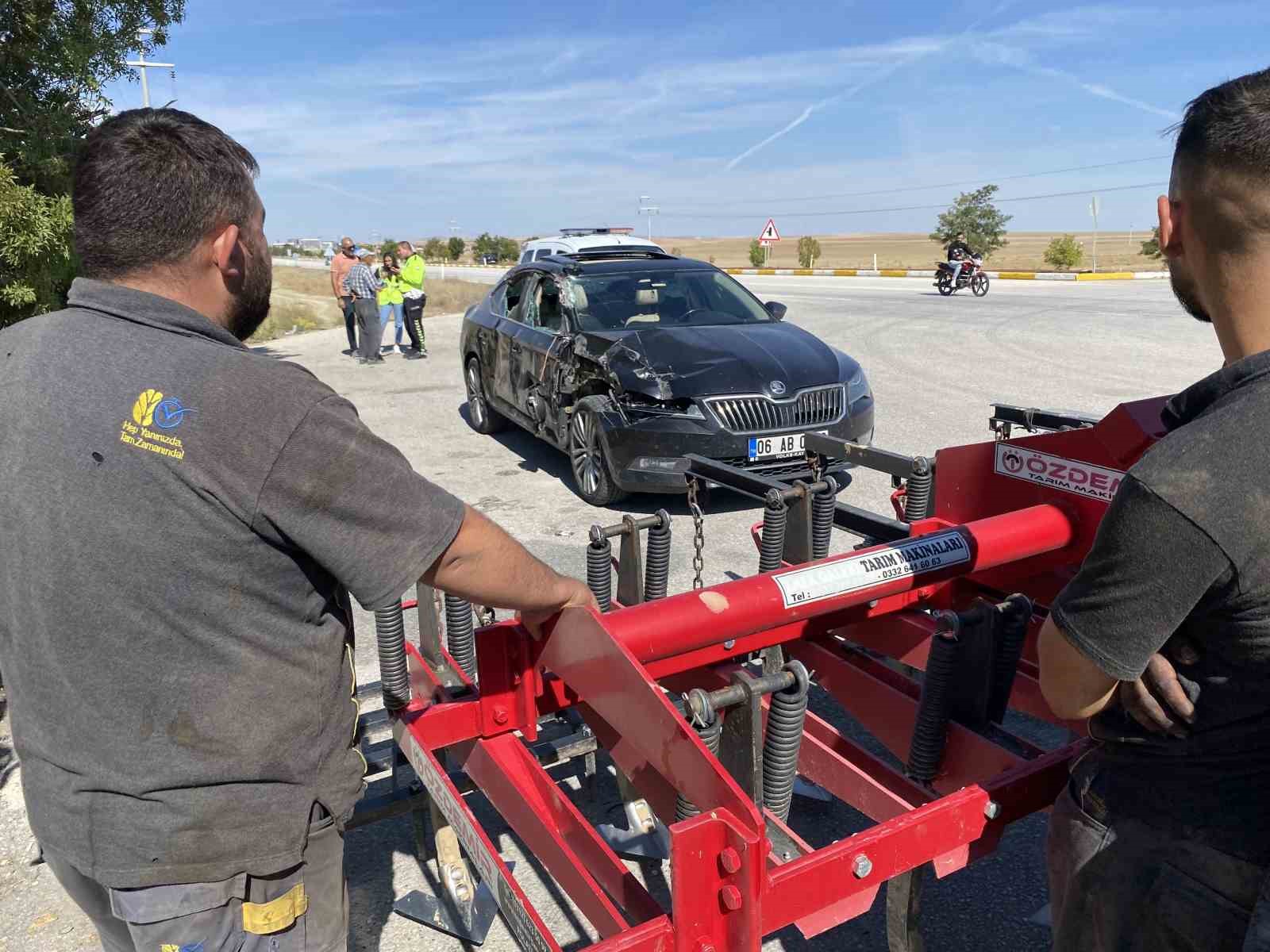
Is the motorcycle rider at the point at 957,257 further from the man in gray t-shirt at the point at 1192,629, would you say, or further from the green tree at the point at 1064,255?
the man in gray t-shirt at the point at 1192,629

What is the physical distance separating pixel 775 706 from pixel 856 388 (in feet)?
16.7

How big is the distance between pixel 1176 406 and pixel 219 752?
163 cm

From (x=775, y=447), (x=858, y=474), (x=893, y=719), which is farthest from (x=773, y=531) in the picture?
(x=858, y=474)

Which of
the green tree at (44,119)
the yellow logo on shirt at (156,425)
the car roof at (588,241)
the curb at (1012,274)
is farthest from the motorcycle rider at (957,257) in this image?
the yellow logo on shirt at (156,425)

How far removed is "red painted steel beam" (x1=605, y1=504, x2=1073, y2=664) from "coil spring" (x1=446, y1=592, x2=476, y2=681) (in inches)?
31.6

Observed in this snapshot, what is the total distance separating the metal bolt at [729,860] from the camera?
1544mm

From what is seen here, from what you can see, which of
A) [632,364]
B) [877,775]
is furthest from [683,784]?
[632,364]

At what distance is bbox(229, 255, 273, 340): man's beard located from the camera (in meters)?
1.61

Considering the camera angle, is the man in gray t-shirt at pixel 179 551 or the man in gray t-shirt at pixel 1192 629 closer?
the man in gray t-shirt at pixel 1192 629

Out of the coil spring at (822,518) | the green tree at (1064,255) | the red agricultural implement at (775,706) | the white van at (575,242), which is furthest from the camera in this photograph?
the green tree at (1064,255)

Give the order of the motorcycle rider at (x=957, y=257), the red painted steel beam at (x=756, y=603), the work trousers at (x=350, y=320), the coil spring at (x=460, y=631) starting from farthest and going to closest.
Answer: the motorcycle rider at (x=957, y=257)
the work trousers at (x=350, y=320)
the coil spring at (x=460, y=631)
the red painted steel beam at (x=756, y=603)

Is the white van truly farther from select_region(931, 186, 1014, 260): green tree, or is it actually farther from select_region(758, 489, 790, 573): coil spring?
select_region(931, 186, 1014, 260): green tree

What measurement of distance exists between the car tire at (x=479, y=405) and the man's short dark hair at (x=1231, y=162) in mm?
8010

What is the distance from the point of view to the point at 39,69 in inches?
263
